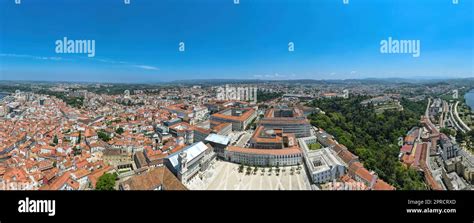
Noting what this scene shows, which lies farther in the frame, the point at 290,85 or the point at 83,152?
the point at 290,85

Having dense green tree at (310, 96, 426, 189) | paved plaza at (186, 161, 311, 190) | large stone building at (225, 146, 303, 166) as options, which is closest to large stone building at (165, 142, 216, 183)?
paved plaza at (186, 161, 311, 190)

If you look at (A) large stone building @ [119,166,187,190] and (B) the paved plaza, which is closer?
(A) large stone building @ [119,166,187,190]

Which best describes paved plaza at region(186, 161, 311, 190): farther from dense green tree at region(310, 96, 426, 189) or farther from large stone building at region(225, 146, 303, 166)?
dense green tree at region(310, 96, 426, 189)

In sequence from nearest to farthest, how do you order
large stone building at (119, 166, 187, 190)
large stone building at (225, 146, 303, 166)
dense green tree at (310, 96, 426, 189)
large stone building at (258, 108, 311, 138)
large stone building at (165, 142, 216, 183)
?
large stone building at (119, 166, 187, 190) → large stone building at (165, 142, 216, 183) → dense green tree at (310, 96, 426, 189) → large stone building at (225, 146, 303, 166) → large stone building at (258, 108, 311, 138)

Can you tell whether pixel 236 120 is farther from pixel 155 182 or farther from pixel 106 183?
pixel 155 182

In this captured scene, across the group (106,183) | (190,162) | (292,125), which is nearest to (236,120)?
(292,125)

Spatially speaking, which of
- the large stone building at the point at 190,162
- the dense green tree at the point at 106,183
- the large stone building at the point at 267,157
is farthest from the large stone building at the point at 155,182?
the large stone building at the point at 267,157

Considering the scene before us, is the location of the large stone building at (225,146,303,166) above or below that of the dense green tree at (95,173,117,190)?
above
